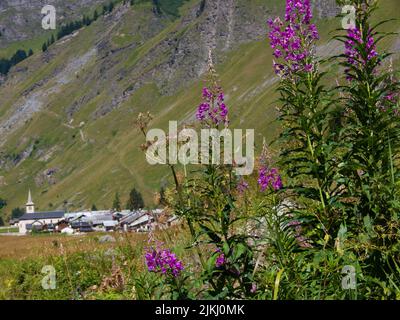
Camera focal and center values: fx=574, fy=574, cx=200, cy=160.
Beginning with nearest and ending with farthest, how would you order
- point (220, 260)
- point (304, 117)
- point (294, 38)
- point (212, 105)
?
1. point (220, 260)
2. point (304, 117)
3. point (212, 105)
4. point (294, 38)

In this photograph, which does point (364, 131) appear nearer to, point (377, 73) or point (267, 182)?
point (377, 73)

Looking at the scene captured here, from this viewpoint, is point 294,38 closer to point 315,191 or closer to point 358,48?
point 358,48

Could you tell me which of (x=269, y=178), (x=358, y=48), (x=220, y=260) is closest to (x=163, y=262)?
(x=220, y=260)

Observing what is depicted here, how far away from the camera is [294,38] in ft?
24.0

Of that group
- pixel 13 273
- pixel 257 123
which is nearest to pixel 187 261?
pixel 13 273

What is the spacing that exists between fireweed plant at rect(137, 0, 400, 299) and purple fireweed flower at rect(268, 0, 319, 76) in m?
0.01

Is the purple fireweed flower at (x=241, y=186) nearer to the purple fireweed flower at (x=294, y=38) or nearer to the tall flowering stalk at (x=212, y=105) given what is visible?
the tall flowering stalk at (x=212, y=105)

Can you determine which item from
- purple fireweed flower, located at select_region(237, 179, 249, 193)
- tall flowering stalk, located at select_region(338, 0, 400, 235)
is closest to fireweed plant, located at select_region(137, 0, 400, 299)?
tall flowering stalk, located at select_region(338, 0, 400, 235)

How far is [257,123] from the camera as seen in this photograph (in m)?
197

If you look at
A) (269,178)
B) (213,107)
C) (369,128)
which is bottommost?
(269,178)

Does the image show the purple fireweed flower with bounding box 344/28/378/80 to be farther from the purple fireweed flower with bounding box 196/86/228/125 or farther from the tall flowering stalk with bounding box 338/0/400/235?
the purple fireweed flower with bounding box 196/86/228/125

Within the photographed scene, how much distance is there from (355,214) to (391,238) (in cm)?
49

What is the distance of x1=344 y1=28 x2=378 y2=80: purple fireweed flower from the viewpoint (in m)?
6.83

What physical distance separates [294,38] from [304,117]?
1178mm
